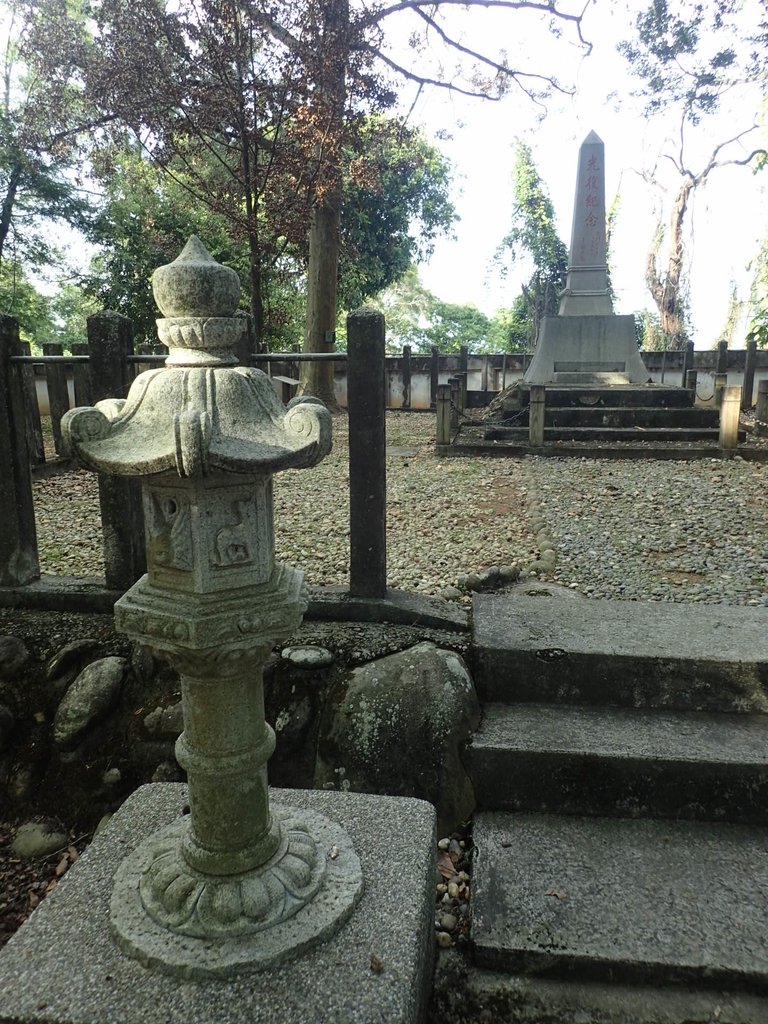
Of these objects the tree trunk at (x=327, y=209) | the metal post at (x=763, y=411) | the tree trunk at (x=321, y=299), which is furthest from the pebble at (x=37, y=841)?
the tree trunk at (x=321, y=299)

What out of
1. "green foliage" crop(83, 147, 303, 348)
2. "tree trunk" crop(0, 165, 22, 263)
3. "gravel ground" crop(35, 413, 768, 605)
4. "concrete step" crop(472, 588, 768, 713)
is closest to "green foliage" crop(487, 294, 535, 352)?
"green foliage" crop(83, 147, 303, 348)

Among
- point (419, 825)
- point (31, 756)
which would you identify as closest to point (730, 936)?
point (419, 825)

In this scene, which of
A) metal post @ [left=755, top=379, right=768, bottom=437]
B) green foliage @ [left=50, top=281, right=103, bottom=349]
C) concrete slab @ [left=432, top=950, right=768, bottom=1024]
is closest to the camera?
concrete slab @ [left=432, top=950, right=768, bottom=1024]

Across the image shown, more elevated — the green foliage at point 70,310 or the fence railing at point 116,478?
the green foliage at point 70,310

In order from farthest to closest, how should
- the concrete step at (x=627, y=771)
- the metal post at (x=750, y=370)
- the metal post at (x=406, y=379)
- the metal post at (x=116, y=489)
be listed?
1. the metal post at (x=406, y=379)
2. the metal post at (x=750, y=370)
3. the metal post at (x=116, y=489)
4. the concrete step at (x=627, y=771)

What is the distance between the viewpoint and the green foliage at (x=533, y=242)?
2584 centimetres

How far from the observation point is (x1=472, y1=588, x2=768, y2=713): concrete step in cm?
295

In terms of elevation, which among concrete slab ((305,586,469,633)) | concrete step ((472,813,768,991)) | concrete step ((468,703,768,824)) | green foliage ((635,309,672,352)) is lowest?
concrete step ((472,813,768,991))

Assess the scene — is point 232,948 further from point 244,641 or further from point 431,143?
point 431,143

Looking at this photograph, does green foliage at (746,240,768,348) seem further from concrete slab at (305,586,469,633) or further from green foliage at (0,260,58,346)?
green foliage at (0,260,58,346)

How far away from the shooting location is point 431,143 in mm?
21922

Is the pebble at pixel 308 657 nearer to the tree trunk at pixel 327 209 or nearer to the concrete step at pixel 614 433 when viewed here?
the concrete step at pixel 614 433

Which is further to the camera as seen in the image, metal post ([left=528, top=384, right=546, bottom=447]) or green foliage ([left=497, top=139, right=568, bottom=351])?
green foliage ([left=497, top=139, right=568, bottom=351])

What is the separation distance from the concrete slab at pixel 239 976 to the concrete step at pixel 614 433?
882 cm
